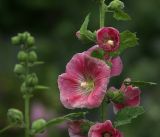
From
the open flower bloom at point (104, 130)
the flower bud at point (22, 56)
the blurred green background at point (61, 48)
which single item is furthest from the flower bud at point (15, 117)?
the blurred green background at point (61, 48)

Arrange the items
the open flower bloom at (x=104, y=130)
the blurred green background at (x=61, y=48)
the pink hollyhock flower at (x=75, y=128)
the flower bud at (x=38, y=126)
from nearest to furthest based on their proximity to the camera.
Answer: the open flower bloom at (x=104, y=130) < the pink hollyhock flower at (x=75, y=128) < the flower bud at (x=38, y=126) < the blurred green background at (x=61, y=48)

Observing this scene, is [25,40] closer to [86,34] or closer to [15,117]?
[15,117]

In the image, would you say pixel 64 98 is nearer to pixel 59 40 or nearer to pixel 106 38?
pixel 106 38

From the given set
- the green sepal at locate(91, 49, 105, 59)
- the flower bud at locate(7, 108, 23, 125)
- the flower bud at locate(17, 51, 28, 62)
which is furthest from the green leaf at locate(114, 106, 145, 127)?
Result: the flower bud at locate(17, 51, 28, 62)

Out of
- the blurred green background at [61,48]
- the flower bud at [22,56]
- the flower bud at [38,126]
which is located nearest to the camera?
the flower bud at [38,126]

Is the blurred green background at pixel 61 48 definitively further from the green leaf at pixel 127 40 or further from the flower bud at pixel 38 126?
the green leaf at pixel 127 40

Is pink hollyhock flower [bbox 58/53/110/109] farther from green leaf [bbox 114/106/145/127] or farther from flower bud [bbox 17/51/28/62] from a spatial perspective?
flower bud [bbox 17/51/28/62]
